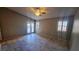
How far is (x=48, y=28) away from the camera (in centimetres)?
163

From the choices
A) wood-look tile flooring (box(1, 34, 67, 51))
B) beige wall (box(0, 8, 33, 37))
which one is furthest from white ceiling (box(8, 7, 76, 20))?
wood-look tile flooring (box(1, 34, 67, 51))

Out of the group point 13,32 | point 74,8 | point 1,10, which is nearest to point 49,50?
point 13,32

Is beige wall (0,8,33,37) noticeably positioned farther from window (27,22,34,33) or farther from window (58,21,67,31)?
window (58,21,67,31)

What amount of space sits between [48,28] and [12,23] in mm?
525

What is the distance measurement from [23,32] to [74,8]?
31.7 inches

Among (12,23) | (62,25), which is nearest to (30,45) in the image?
(12,23)

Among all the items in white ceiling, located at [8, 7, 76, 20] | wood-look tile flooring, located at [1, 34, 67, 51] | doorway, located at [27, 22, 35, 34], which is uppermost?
white ceiling, located at [8, 7, 76, 20]

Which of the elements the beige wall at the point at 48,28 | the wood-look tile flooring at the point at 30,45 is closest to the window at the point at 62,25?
the beige wall at the point at 48,28

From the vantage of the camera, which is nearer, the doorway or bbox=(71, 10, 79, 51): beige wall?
bbox=(71, 10, 79, 51): beige wall

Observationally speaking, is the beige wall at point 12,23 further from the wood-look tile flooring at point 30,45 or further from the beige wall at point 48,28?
the beige wall at point 48,28

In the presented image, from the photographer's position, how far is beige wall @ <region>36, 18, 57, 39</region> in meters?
1.63

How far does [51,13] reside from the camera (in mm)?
1605

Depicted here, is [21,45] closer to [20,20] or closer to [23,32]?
[23,32]

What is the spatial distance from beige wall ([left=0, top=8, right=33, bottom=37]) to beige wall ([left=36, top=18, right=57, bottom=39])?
25 centimetres
